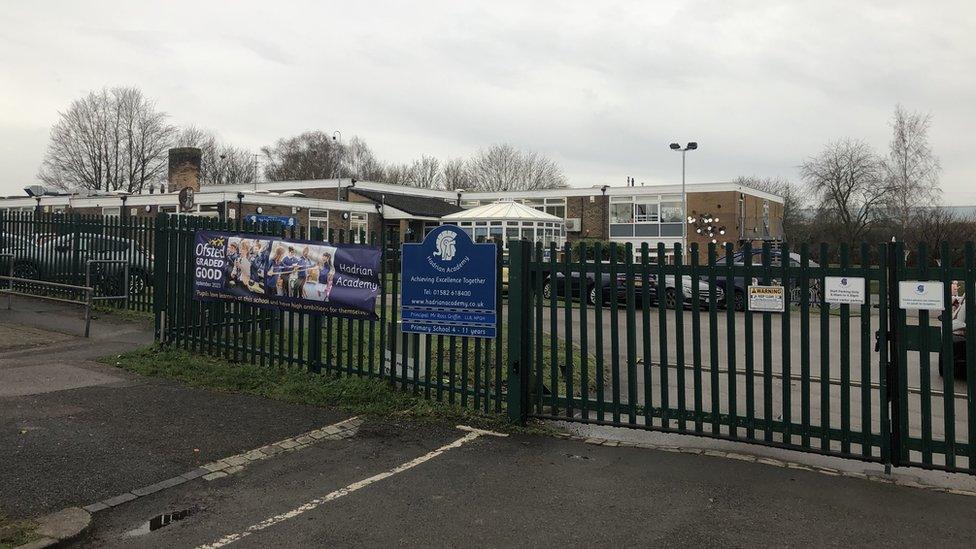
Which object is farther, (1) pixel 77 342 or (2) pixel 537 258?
(1) pixel 77 342

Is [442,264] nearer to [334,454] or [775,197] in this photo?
[334,454]

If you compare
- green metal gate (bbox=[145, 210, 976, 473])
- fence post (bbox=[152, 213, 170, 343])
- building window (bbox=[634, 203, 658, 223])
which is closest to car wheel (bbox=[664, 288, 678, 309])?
green metal gate (bbox=[145, 210, 976, 473])

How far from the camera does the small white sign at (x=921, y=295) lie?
4.91 meters

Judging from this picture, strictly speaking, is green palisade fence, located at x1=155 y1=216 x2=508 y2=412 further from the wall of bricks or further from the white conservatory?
the wall of bricks

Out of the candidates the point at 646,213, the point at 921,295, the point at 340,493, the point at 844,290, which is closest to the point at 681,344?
the point at 844,290

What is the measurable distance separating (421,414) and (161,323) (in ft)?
15.4

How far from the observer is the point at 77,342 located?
34.0 feet

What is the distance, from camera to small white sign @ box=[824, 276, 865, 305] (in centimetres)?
511

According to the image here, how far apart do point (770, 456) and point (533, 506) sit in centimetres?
224

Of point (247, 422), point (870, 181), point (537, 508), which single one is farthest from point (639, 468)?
point (870, 181)

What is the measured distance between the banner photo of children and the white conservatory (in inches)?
722

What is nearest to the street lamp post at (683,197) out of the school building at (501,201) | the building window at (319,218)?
the school building at (501,201)

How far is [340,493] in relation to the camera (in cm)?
484

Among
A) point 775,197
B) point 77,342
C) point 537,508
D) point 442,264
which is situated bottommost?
point 537,508
